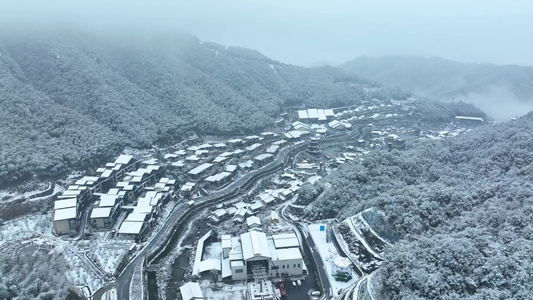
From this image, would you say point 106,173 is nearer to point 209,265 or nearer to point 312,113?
point 209,265

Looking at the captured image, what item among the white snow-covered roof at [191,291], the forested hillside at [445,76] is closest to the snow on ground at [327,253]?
the white snow-covered roof at [191,291]

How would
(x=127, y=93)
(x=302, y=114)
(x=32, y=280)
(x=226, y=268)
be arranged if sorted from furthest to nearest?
(x=302, y=114)
(x=127, y=93)
(x=226, y=268)
(x=32, y=280)

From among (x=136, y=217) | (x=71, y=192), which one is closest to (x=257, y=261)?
(x=136, y=217)

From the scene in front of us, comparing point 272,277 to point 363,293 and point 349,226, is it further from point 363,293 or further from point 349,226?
point 349,226

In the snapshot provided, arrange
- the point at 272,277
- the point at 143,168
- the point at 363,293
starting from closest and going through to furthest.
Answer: the point at 363,293 < the point at 272,277 < the point at 143,168

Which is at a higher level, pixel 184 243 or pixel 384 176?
pixel 384 176

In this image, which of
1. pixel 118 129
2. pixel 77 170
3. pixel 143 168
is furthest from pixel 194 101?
pixel 77 170
